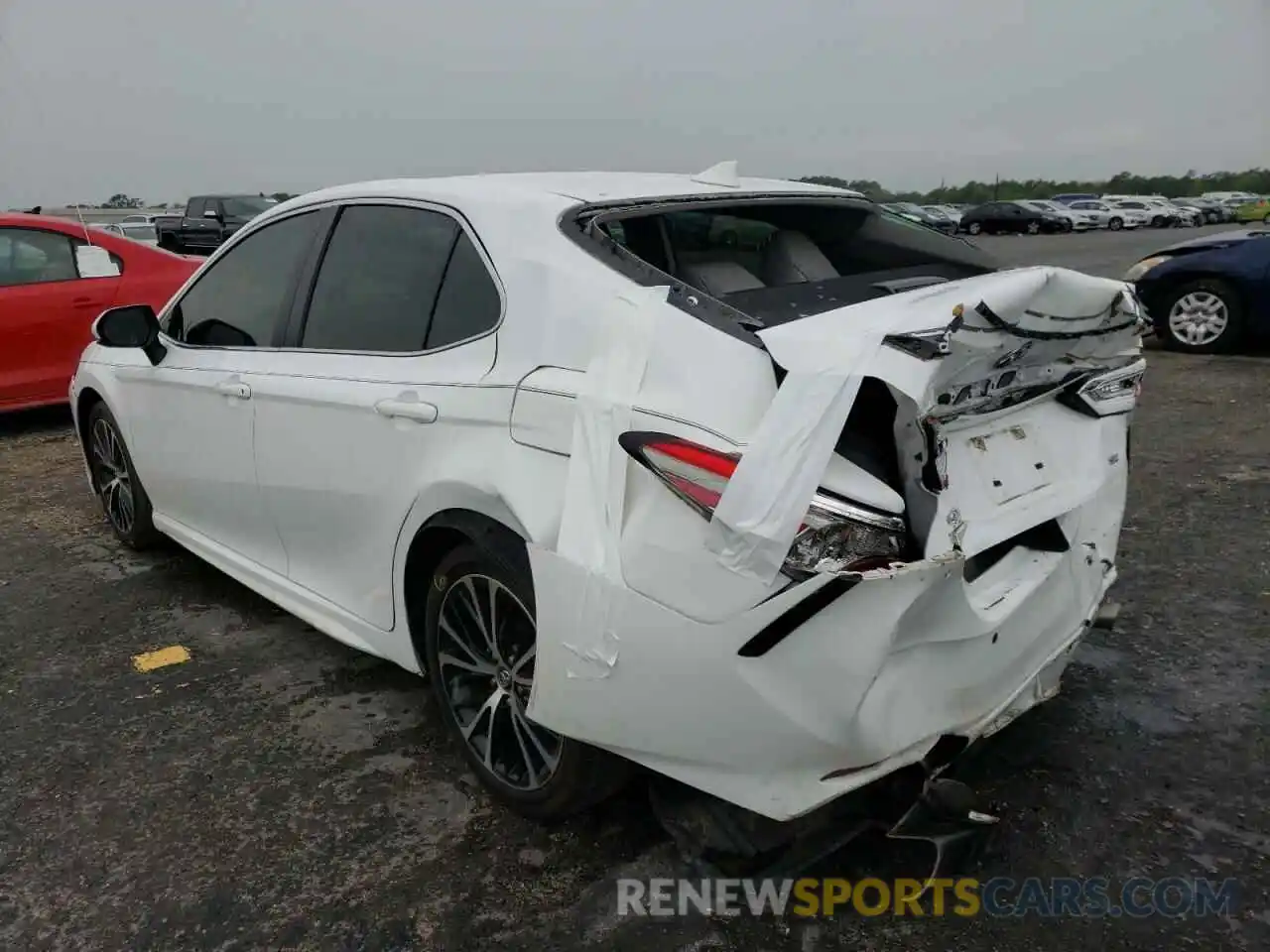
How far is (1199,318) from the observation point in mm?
9484

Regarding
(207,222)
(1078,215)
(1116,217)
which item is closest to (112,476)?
(207,222)

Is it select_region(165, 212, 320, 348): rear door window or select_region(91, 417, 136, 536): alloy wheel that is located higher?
select_region(165, 212, 320, 348): rear door window

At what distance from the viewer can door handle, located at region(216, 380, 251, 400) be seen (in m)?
3.40

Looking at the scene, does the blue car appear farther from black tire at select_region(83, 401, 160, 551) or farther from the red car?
the red car

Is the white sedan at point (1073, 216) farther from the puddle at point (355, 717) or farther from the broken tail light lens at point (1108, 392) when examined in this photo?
the puddle at point (355, 717)

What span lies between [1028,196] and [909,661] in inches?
3494

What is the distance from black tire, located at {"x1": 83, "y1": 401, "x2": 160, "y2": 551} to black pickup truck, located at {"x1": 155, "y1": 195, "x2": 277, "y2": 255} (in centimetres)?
1798

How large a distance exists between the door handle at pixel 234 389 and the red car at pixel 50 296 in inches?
184

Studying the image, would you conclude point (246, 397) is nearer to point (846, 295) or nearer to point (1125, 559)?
point (846, 295)

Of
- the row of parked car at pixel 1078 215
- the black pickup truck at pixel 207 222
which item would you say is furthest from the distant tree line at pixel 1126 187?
the black pickup truck at pixel 207 222

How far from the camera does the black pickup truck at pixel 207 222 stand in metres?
22.1

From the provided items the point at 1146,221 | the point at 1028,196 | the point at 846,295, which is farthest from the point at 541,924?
the point at 1028,196

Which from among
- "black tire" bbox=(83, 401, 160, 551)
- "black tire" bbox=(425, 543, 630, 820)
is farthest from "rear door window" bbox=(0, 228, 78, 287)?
"black tire" bbox=(425, 543, 630, 820)

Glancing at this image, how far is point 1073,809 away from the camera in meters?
2.66
